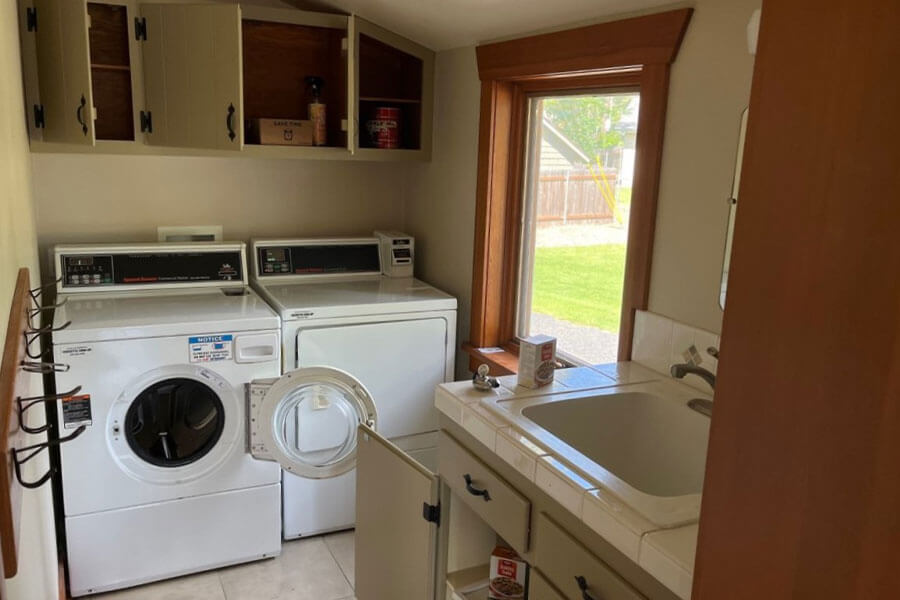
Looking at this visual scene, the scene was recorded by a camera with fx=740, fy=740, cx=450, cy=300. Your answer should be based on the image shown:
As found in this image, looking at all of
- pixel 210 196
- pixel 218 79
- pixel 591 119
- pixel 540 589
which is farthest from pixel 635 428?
pixel 210 196

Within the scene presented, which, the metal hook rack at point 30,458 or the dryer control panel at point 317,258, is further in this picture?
the dryer control panel at point 317,258

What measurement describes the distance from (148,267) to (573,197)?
1.73 m

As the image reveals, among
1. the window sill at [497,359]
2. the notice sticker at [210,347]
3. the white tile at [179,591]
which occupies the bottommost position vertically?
the white tile at [179,591]

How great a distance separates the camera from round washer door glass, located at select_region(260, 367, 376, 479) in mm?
2584

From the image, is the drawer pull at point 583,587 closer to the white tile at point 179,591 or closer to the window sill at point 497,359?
the window sill at point 497,359

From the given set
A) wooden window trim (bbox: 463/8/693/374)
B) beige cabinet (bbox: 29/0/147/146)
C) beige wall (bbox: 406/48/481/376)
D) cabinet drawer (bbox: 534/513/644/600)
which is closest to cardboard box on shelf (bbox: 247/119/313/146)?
beige cabinet (bbox: 29/0/147/146)

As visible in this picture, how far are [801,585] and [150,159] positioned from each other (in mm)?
3010

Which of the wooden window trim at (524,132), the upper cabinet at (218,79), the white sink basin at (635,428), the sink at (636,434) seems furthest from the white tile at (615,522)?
the upper cabinet at (218,79)

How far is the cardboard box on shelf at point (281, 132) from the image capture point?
9.79 feet

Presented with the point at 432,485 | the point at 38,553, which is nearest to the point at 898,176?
the point at 432,485

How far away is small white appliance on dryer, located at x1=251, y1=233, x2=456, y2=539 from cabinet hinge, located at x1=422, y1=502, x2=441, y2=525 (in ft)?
2.15

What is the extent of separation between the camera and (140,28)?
9.07 ft

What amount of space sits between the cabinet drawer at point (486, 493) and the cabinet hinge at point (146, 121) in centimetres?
173

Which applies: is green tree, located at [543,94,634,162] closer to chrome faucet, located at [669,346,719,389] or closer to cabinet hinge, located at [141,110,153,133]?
chrome faucet, located at [669,346,719,389]
